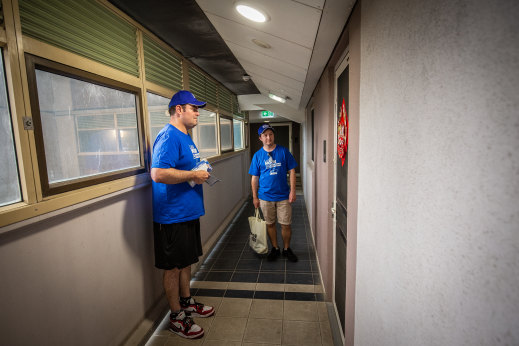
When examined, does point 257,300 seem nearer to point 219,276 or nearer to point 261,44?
point 219,276

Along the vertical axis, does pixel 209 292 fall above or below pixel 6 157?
below

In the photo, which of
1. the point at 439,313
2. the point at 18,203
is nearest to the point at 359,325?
the point at 439,313

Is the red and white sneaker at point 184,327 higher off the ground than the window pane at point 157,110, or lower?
lower

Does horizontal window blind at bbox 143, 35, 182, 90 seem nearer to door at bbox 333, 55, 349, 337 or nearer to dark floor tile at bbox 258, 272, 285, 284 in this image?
door at bbox 333, 55, 349, 337

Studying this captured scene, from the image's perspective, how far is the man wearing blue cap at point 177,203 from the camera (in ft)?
6.56

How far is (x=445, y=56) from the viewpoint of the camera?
549 mm

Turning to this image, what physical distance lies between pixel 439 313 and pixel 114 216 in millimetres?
1991

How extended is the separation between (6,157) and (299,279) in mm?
2874

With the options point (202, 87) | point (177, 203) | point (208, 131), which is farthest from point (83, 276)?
point (208, 131)

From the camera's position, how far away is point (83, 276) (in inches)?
63.0

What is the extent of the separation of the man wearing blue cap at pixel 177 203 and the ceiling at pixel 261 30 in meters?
0.68

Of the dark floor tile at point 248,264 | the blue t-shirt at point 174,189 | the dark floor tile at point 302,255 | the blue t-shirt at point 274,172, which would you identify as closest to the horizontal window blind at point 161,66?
the blue t-shirt at point 174,189

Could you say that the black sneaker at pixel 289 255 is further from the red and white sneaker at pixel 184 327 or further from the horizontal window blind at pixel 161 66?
the horizontal window blind at pixel 161 66

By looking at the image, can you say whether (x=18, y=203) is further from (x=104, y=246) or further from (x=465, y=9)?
(x=465, y=9)
